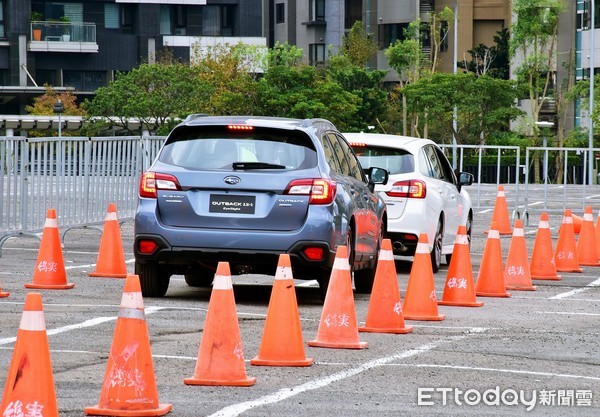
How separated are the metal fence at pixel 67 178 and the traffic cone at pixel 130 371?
11801 millimetres

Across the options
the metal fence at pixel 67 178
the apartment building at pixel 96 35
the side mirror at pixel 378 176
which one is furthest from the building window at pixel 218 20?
the side mirror at pixel 378 176

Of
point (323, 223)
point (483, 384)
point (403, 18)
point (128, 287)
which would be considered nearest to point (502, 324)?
point (323, 223)

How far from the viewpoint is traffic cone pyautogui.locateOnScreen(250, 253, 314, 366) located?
399 inches

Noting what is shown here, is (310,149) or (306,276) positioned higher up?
(310,149)

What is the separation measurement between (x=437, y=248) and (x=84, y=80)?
244 feet

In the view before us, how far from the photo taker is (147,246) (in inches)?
556

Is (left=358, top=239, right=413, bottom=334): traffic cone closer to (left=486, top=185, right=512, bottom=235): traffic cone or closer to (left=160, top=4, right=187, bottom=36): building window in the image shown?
(left=486, top=185, right=512, bottom=235): traffic cone

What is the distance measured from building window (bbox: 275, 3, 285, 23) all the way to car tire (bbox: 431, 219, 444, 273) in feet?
277

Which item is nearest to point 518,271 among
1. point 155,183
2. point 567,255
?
point 567,255

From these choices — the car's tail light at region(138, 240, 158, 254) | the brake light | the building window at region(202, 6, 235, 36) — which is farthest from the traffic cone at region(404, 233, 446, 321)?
the building window at region(202, 6, 235, 36)

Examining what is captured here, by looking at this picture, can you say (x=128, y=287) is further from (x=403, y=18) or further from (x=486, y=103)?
(x=403, y=18)

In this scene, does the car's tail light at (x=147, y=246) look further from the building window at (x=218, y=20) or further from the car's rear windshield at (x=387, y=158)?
the building window at (x=218, y=20)

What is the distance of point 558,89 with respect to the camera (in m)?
81.1

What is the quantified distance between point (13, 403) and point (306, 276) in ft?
23.5
